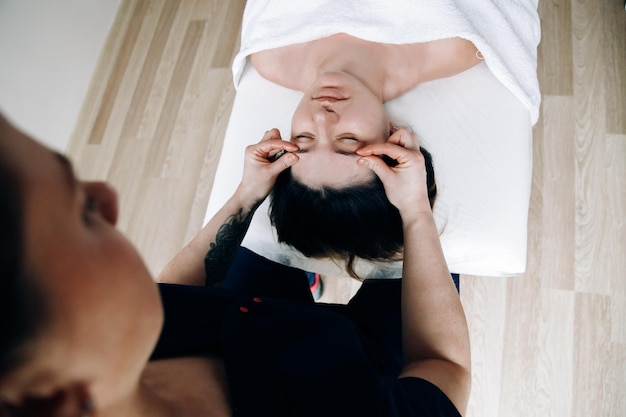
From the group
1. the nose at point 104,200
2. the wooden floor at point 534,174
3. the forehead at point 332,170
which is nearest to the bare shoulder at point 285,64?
the forehead at point 332,170

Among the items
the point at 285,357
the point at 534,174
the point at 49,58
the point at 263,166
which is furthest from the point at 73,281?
the point at 49,58

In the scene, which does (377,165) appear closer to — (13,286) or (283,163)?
(283,163)

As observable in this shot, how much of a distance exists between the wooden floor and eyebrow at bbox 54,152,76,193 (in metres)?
1.22

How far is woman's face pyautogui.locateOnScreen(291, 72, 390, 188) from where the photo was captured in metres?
0.98

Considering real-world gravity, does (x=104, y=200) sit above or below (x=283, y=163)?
below

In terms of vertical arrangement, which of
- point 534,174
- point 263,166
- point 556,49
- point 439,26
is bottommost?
point 263,166

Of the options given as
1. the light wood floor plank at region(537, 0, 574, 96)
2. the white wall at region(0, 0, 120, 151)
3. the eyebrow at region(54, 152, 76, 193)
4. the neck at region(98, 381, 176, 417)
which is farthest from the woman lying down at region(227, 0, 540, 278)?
the white wall at region(0, 0, 120, 151)

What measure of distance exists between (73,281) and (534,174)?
1.49 meters

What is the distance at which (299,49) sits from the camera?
126 cm

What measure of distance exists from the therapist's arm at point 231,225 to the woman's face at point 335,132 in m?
0.05

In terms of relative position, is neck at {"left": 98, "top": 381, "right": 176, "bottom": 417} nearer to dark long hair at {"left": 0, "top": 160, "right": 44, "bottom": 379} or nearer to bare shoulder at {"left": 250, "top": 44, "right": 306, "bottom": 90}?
dark long hair at {"left": 0, "top": 160, "right": 44, "bottom": 379}

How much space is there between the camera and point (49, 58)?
1.83 meters

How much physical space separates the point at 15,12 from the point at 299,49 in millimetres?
1231

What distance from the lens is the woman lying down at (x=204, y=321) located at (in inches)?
12.3
